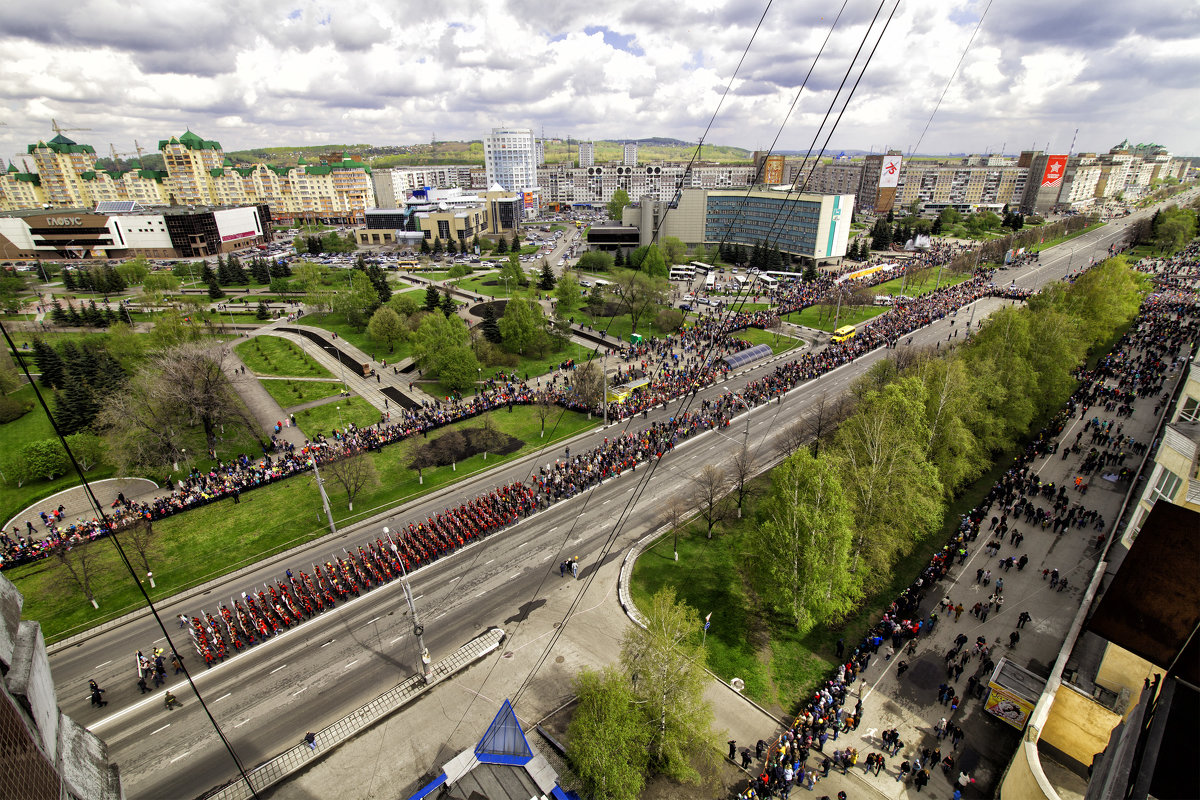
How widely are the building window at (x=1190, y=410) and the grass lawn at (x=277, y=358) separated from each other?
57353 mm

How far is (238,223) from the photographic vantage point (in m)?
116

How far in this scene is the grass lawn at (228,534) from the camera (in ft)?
79.0

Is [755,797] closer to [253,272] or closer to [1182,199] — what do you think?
[253,272]

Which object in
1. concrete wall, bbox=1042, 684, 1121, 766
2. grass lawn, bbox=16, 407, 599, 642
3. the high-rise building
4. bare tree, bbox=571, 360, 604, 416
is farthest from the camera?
the high-rise building

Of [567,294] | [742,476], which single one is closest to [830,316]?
[567,294]

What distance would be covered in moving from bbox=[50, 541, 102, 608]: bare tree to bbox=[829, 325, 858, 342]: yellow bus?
58811mm

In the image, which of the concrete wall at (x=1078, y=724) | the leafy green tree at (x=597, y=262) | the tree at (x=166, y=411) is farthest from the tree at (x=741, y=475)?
the leafy green tree at (x=597, y=262)

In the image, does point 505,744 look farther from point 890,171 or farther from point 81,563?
point 890,171

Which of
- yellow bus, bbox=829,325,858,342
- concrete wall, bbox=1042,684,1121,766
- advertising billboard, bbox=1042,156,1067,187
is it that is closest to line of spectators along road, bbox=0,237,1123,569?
yellow bus, bbox=829,325,858,342

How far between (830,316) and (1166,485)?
49.0m

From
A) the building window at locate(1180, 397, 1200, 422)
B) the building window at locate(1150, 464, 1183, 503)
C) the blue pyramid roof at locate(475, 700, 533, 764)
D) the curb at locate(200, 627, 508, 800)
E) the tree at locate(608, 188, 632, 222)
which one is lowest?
the curb at locate(200, 627, 508, 800)

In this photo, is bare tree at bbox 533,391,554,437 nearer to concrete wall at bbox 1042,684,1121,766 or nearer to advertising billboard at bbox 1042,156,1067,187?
concrete wall at bbox 1042,684,1121,766

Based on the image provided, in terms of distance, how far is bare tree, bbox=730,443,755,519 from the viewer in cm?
2827

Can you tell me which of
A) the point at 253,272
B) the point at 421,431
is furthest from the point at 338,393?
the point at 253,272
